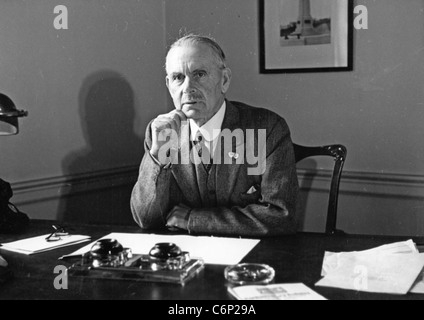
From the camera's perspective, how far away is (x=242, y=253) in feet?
5.29

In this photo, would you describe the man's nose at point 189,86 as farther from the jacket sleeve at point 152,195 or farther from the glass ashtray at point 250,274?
the glass ashtray at point 250,274

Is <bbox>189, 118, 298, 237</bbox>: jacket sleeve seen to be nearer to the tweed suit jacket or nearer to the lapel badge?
the tweed suit jacket

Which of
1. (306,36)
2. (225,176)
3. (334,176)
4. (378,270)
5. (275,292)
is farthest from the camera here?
(306,36)

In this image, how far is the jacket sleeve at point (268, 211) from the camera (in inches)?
74.2

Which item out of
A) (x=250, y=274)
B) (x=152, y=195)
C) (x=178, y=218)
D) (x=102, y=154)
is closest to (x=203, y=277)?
(x=250, y=274)

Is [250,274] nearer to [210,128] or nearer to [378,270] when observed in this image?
[378,270]

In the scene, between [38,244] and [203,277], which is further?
[38,244]

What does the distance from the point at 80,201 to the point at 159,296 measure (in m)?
2.06

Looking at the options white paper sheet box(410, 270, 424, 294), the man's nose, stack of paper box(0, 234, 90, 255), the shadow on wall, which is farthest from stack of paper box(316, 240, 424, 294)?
the shadow on wall

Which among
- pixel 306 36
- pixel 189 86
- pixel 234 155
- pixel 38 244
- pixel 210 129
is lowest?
pixel 38 244

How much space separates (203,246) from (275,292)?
48 centimetres

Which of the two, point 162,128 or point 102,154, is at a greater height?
point 162,128

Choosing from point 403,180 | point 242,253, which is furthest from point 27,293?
point 403,180

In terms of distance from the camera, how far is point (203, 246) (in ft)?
5.59
